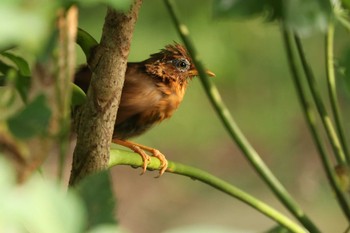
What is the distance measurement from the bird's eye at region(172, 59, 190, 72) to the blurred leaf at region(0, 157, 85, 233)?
2.25 meters

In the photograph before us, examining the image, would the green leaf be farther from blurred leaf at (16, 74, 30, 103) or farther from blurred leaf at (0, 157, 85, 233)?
blurred leaf at (0, 157, 85, 233)

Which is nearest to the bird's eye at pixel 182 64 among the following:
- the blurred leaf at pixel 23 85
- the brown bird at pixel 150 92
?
the brown bird at pixel 150 92

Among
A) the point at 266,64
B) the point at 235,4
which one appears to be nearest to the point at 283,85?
the point at 266,64

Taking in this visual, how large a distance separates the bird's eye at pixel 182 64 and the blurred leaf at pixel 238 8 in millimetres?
2037

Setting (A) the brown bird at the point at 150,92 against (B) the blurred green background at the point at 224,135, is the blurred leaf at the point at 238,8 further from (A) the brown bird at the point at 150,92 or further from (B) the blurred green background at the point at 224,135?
(B) the blurred green background at the point at 224,135

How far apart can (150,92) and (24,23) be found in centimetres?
192

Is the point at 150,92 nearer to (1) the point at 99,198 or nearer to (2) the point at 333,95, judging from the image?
(2) the point at 333,95

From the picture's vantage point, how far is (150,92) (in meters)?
2.34

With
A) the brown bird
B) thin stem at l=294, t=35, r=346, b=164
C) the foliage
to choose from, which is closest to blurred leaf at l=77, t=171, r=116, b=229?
the foliage

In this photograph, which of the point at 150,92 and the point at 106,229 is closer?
the point at 106,229

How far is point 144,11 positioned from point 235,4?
475 cm

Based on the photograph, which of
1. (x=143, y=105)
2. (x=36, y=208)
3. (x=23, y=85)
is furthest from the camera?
(x=143, y=105)

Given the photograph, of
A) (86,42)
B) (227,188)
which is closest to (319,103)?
(227,188)

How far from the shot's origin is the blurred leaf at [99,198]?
49cm
